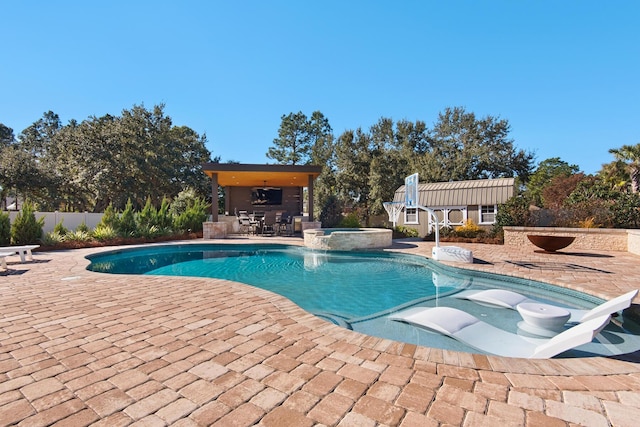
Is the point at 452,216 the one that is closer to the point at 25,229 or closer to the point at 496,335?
the point at 496,335

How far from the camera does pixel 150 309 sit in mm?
3648

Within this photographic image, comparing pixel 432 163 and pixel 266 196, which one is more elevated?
pixel 432 163

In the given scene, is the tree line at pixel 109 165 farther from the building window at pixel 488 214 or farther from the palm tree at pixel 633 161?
the palm tree at pixel 633 161

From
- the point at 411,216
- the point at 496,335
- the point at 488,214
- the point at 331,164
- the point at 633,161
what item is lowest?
the point at 496,335

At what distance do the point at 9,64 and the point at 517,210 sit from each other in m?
17.6

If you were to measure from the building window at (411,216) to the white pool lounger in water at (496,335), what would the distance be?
14.0 m

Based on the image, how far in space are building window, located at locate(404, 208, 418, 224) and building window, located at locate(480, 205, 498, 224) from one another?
3275 millimetres

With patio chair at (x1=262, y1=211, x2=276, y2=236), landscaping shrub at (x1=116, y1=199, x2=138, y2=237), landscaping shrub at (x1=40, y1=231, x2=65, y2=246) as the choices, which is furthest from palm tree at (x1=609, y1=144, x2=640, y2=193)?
landscaping shrub at (x1=40, y1=231, x2=65, y2=246)

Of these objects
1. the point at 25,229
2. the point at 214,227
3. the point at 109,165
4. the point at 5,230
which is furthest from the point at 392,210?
the point at 109,165

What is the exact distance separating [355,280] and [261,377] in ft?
14.6

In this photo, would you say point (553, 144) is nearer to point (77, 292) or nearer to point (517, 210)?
point (517, 210)

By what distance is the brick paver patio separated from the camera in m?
1.70

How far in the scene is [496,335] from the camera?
3494 millimetres

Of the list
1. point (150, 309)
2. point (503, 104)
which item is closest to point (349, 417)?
point (150, 309)
